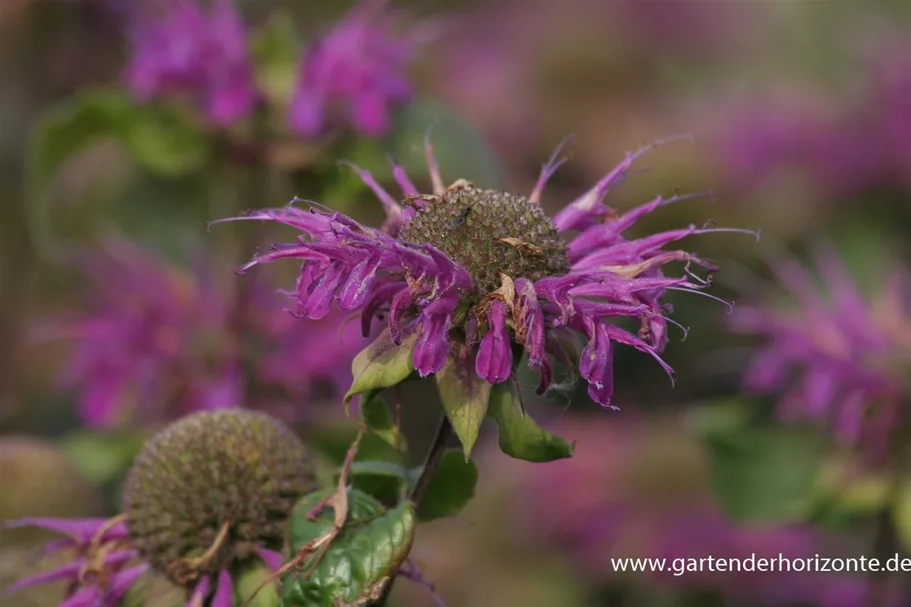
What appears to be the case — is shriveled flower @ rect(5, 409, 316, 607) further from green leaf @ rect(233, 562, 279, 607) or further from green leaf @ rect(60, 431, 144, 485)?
green leaf @ rect(60, 431, 144, 485)

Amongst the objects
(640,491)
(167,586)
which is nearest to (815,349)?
(640,491)

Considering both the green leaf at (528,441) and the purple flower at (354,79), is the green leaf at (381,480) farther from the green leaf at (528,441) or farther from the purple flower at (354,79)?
the purple flower at (354,79)

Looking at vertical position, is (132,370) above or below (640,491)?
above

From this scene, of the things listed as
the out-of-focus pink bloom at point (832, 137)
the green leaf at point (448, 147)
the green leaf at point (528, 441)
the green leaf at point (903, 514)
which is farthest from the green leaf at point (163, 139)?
the out-of-focus pink bloom at point (832, 137)

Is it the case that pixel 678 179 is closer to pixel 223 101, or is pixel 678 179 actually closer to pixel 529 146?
pixel 529 146

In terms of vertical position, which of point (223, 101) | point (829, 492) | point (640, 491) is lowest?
point (640, 491)

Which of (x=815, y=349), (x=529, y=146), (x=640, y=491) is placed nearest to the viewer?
(x=815, y=349)

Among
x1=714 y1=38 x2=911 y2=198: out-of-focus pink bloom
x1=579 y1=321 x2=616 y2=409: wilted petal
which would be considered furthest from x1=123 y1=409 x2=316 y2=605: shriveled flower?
x1=714 y1=38 x2=911 y2=198: out-of-focus pink bloom
